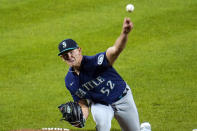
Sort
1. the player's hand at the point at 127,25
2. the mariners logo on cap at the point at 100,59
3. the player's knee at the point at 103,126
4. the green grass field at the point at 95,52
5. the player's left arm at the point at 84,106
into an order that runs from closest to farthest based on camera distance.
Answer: the player's hand at the point at 127,25 < the mariners logo on cap at the point at 100,59 < the player's knee at the point at 103,126 < the player's left arm at the point at 84,106 < the green grass field at the point at 95,52

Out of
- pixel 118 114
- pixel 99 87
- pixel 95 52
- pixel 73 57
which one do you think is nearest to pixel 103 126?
pixel 118 114

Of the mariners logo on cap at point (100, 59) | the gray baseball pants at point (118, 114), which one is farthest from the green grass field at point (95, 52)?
the mariners logo on cap at point (100, 59)

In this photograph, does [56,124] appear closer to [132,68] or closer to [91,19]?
[132,68]

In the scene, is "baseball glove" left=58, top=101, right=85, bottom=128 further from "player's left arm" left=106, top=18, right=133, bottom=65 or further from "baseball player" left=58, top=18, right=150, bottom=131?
"player's left arm" left=106, top=18, right=133, bottom=65

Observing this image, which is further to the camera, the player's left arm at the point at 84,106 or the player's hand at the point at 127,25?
the player's left arm at the point at 84,106

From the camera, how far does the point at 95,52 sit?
37.2 ft

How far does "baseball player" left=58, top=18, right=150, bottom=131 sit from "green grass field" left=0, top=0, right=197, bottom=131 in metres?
1.77

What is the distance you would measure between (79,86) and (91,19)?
7.33 meters

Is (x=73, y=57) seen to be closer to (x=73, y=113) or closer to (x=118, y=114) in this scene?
(x=73, y=113)

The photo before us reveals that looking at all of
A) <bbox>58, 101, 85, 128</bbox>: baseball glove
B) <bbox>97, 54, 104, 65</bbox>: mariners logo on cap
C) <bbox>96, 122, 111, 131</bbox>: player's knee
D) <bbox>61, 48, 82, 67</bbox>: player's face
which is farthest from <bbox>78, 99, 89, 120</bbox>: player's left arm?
<bbox>97, 54, 104, 65</bbox>: mariners logo on cap

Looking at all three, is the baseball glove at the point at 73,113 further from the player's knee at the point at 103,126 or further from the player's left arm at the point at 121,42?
the player's left arm at the point at 121,42

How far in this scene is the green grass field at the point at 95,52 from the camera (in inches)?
333

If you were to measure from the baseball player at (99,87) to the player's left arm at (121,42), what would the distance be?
0.03 meters

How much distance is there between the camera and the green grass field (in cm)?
846
